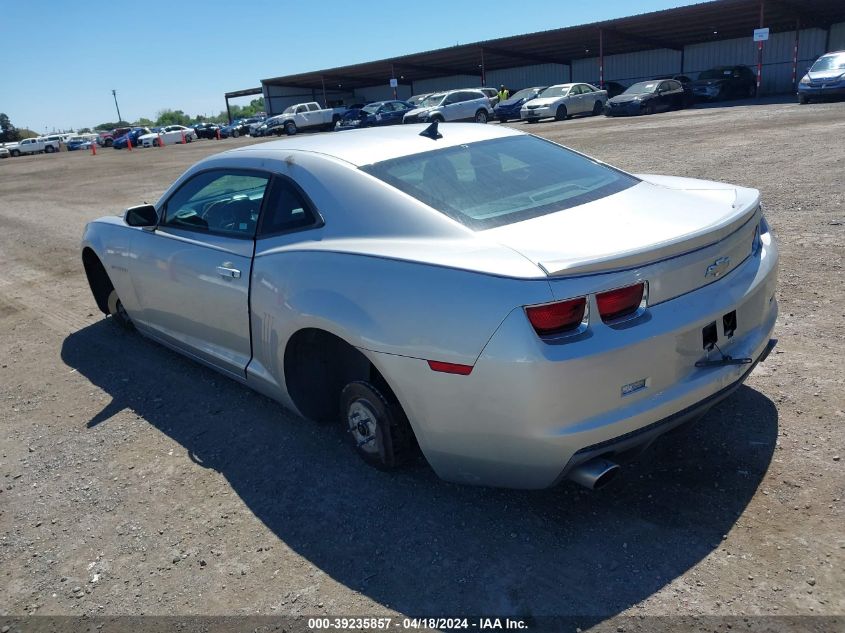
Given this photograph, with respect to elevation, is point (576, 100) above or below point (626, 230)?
above

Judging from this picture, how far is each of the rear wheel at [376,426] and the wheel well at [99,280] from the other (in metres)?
3.28

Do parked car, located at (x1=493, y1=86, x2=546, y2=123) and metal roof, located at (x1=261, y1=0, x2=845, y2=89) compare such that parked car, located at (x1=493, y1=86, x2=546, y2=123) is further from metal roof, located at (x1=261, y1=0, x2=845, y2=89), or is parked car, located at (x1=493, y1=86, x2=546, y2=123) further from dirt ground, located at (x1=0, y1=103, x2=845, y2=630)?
dirt ground, located at (x1=0, y1=103, x2=845, y2=630)

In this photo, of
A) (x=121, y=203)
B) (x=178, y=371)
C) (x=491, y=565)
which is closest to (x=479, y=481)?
(x=491, y=565)

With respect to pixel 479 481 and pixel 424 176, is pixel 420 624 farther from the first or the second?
pixel 424 176

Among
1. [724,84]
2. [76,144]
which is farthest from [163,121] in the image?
[724,84]

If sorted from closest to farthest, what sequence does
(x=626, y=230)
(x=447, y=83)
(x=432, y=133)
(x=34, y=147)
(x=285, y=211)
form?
(x=626, y=230) < (x=285, y=211) < (x=432, y=133) < (x=447, y=83) < (x=34, y=147)

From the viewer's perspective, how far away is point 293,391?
345cm

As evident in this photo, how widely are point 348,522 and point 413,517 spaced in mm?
289

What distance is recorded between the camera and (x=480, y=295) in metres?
2.44

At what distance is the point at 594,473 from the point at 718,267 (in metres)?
1.00

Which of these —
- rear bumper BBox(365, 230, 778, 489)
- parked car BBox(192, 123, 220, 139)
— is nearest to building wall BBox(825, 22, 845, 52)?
rear bumper BBox(365, 230, 778, 489)

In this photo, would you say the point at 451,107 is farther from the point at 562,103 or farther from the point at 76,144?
the point at 76,144

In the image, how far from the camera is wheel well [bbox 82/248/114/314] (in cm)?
546

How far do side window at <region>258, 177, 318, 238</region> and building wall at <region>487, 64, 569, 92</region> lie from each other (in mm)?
45920
